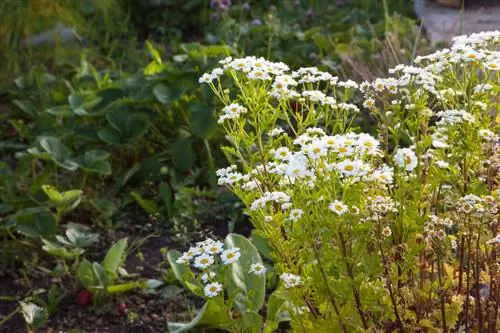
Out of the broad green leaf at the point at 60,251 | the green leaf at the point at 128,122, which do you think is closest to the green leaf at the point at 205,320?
the broad green leaf at the point at 60,251

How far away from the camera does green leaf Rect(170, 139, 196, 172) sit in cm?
320

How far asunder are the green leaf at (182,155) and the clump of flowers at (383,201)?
4.22ft

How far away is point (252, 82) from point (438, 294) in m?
0.60

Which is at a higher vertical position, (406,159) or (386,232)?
(406,159)

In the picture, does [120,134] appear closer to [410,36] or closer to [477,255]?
[410,36]

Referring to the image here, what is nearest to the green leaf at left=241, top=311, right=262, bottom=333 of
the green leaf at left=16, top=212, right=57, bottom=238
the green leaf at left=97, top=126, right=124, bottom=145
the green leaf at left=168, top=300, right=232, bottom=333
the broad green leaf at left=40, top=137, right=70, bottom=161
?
the green leaf at left=168, top=300, right=232, bottom=333

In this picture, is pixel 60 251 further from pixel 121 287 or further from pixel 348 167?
pixel 348 167

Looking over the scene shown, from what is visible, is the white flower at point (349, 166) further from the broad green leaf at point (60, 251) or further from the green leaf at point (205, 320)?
the broad green leaf at point (60, 251)

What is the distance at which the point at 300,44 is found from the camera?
3938 millimetres

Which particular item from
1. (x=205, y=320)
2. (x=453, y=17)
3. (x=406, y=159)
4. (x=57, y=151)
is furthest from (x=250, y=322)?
Answer: (x=453, y=17)

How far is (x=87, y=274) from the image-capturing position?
2557mm

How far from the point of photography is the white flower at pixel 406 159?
1.63 metres

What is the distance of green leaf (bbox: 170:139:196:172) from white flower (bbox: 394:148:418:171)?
1611 mm

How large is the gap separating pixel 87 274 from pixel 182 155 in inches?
30.6
